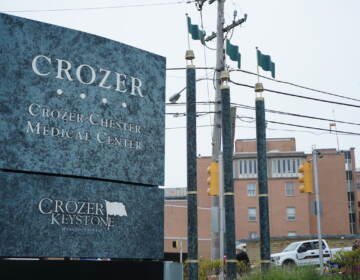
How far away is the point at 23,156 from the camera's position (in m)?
7.93

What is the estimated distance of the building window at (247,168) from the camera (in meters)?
66.4

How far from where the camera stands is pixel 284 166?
66.9 meters

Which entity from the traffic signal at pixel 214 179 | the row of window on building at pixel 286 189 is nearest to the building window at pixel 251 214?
the row of window on building at pixel 286 189

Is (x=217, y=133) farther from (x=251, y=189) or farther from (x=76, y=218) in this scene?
(x=251, y=189)

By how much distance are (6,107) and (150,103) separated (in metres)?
2.62

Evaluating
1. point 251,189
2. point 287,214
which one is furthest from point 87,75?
point 251,189

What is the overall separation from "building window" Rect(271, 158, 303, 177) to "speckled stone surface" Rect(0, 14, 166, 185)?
58.4 meters

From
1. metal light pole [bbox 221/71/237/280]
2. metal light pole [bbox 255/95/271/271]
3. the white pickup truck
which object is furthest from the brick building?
metal light pole [bbox 221/71/237/280]

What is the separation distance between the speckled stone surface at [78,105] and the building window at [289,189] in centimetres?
5692

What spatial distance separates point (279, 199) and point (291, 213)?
2.17 metres

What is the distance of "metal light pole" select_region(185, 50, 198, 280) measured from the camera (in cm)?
1005

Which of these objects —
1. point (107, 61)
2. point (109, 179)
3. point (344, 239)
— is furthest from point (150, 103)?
point (344, 239)

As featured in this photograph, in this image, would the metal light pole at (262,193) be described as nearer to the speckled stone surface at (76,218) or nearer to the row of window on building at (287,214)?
the speckled stone surface at (76,218)

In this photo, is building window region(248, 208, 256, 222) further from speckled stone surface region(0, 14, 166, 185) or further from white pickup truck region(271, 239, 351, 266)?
speckled stone surface region(0, 14, 166, 185)
